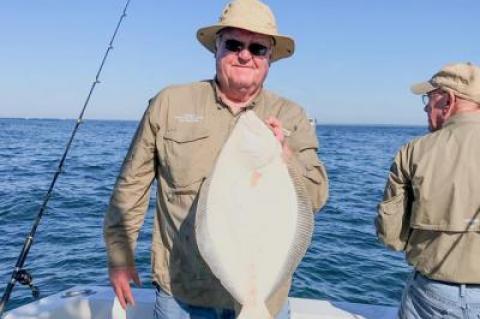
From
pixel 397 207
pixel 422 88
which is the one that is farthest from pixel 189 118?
pixel 422 88

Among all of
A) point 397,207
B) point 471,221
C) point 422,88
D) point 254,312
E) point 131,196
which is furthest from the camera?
point 422,88

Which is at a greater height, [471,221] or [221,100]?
[221,100]

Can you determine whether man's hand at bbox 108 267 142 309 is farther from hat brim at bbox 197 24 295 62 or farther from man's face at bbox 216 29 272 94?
hat brim at bbox 197 24 295 62

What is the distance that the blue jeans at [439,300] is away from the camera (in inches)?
123

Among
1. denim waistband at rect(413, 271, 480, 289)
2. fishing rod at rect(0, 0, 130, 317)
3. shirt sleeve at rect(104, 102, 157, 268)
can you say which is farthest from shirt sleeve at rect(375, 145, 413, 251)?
fishing rod at rect(0, 0, 130, 317)

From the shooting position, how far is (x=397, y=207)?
3461mm

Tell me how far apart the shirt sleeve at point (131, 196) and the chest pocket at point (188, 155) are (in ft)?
0.44

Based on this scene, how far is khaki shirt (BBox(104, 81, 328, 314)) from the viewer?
2.53 m

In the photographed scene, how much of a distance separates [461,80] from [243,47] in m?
1.74

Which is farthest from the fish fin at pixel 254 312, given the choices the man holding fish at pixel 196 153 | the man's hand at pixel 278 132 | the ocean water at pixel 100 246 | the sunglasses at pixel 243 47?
the ocean water at pixel 100 246

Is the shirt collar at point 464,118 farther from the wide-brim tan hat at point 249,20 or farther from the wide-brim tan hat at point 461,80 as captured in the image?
the wide-brim tan hat at point 249,20

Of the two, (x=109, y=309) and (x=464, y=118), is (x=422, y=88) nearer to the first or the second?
(x=464, y=118)

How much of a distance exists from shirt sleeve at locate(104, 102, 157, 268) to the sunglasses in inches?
21.1

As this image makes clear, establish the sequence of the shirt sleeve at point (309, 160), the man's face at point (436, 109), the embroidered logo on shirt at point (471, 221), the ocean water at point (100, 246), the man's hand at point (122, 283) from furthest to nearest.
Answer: the ocean water at point (100, 246), the man's face at point (436, 109), the embroidered logo on shirt at point (471, 221), the man's hand at point (122, 283), the shirt sleeve at point (309, 160)
